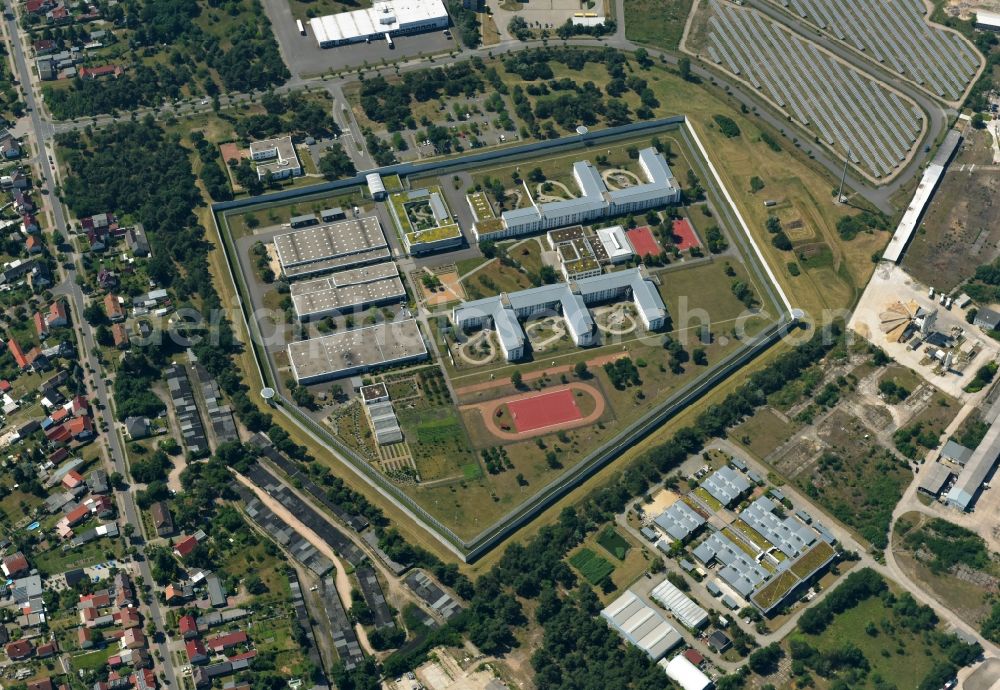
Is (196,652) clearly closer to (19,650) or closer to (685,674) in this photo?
(19,650)

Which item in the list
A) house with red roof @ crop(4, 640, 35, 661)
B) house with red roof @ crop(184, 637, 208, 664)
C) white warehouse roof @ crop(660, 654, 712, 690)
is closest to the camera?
white warehouse roof @ crop(660, 654, 712, 690)

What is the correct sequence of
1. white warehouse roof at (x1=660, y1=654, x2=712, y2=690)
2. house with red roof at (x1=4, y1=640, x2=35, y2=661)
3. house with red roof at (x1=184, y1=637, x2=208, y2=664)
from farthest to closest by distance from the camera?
house with red roof at (x1=4, y1=640, x2=35, y2=661)
house with red roof at (x1=184, y1=637, x2=208, y2=664)
white warehouse roof at (x1=660, y1=654, x2=712, y2=690)

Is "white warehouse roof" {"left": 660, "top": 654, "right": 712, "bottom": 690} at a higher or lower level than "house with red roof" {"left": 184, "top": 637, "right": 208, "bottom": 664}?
higher

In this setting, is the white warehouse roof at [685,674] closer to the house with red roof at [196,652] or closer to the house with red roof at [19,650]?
the house with red roof at [196,652]

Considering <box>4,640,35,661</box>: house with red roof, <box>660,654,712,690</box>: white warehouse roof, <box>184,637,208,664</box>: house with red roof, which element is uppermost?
<box>660,654,712,690</box>: white warehouse roof

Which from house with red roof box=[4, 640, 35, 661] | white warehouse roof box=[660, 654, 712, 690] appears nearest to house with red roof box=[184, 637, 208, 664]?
house with red roof box=[4, 640, 35, 661]

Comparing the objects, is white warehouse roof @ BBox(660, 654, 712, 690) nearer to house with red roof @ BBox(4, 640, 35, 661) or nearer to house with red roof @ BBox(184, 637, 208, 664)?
house with red roof @ BBox(184, 637, 208, 664)

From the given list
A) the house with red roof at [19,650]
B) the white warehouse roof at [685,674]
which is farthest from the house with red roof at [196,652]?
the white warehouse roof at [685,674]

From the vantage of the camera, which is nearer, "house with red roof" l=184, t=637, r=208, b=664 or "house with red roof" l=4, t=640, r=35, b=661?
"house with red roof" l=184, t=637, r=208, b=664
